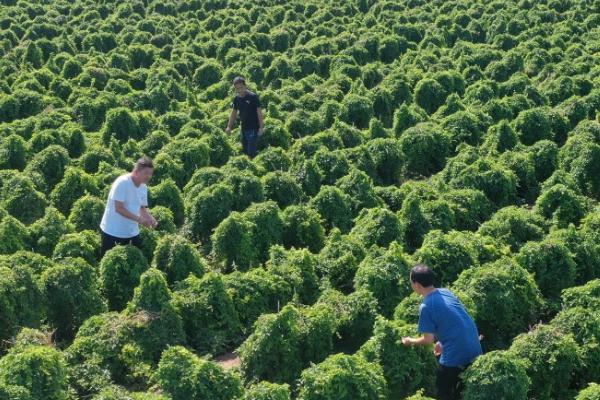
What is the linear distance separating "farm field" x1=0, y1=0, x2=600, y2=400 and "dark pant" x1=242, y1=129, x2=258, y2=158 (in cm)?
47

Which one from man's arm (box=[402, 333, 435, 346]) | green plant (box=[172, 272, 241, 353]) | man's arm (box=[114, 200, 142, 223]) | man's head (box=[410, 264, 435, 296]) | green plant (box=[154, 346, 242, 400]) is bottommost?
green plant (box=[172, 272, 241, 353])

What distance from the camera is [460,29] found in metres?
26.0

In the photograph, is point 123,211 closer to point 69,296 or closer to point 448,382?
point 69,296

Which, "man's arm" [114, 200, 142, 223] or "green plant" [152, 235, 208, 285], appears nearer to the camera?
"man's arm" [114, 200, 142, 223]

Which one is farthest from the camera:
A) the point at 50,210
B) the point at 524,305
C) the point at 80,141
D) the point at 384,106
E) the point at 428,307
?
the point at 384,106

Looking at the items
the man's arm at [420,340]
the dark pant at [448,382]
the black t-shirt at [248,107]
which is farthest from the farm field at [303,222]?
the black t-shirt at [248,107]

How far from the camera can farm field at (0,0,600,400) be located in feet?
25.6

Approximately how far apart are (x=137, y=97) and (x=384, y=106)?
244 inches

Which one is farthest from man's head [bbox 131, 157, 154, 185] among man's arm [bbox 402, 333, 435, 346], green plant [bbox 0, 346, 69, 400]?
man's arm [bbox 402, 333, 435, 346]

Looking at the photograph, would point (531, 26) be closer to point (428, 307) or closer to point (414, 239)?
point (414, 239)

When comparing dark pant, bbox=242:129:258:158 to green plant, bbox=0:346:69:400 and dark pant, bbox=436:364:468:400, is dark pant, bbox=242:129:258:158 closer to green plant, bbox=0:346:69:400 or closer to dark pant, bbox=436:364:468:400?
green plant, bbox=0:346:69:400

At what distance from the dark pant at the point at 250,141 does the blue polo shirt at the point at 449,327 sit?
8011mm

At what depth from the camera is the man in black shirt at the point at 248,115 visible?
13883 millimetres

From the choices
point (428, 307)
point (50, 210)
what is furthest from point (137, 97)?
point (428, 307)
